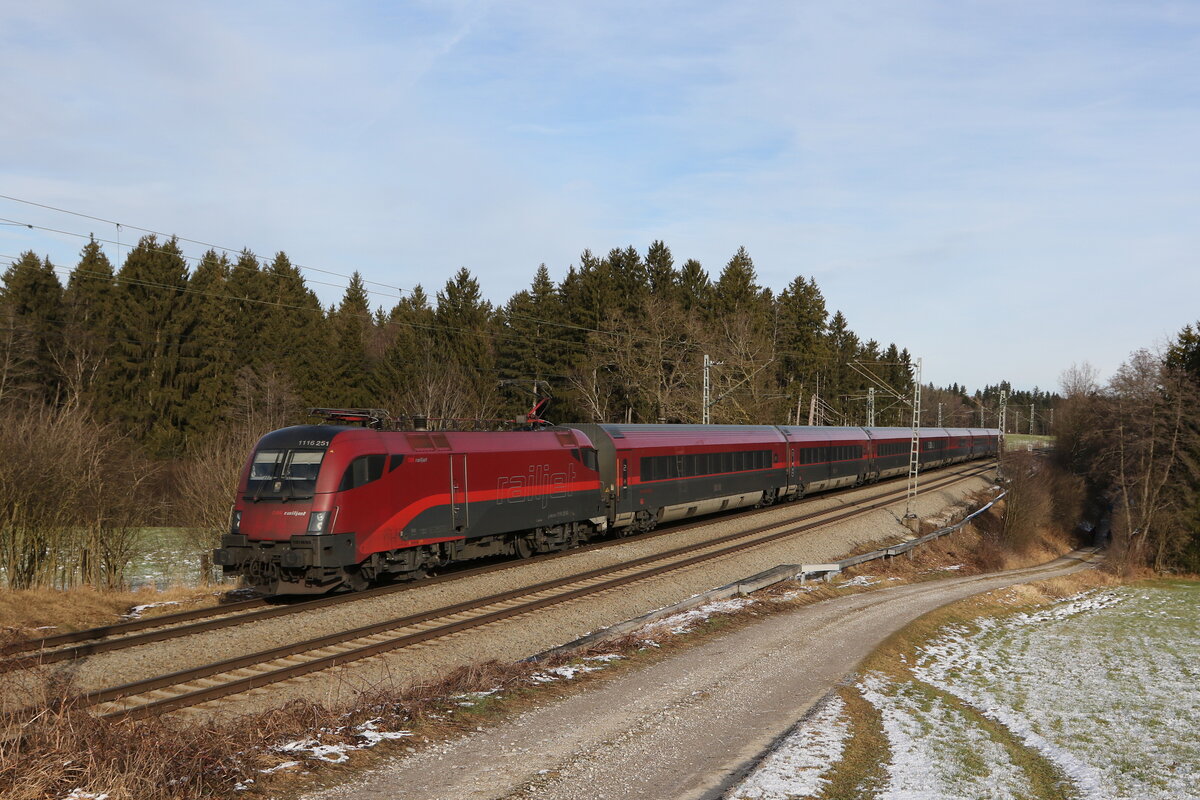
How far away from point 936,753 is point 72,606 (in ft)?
48.9

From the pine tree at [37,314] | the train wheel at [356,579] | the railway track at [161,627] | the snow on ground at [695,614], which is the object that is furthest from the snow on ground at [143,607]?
the pine tree at [37,314]

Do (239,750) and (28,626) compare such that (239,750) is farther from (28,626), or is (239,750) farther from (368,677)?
(28,626)

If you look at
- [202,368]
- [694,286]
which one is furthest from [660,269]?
[202,368]

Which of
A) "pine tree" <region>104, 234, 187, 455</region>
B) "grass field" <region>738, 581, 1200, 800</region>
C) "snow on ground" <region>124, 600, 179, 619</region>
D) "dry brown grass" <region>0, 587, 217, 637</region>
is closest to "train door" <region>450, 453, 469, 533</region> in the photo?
"dry brown grass" <region>0, 587, 217, 637</region>

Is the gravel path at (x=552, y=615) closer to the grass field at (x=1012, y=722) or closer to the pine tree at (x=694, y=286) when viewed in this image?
the grass field at (x=1012, y=722)

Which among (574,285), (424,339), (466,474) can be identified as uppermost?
(574,285)

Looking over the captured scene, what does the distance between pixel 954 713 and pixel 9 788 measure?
11.8 metres

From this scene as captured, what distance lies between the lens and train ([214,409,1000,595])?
16.4 meters

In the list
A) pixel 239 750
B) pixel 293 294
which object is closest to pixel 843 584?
pixel 239 750

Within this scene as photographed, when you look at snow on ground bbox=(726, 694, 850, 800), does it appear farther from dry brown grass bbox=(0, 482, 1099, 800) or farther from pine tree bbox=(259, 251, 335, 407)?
pine tree bbox=(259, 251, 335, 407)

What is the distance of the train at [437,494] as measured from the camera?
53.9 ft

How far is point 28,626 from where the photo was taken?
1437 cm

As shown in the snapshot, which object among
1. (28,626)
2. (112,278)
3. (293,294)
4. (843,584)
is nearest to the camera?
(28,626)

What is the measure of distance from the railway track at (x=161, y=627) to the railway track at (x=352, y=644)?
4.40ft
